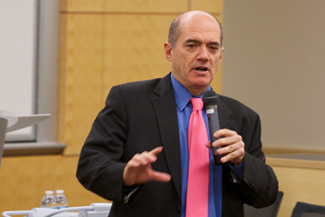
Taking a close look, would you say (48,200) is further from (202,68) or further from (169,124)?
(202,68)

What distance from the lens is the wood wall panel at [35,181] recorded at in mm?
4660

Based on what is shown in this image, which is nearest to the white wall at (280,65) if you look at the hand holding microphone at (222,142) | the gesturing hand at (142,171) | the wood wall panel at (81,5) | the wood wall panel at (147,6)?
the wood wall panel at (147,6)

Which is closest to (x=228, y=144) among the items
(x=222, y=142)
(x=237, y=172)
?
(x=222, y=142)

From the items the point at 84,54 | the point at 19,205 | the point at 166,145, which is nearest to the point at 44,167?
the point at 19,205

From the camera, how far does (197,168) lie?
5.80ft

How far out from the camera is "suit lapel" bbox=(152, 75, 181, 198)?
175 centimetres

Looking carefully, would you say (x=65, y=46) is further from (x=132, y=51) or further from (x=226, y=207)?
(x=226, y=207)

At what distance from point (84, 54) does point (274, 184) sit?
10.9ft

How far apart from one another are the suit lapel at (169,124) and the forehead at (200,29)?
0.18 metres

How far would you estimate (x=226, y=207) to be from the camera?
Result: 1786 millimetres

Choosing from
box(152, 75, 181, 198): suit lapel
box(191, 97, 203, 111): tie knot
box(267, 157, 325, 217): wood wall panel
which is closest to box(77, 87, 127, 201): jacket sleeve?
box(152, 75, 181, 198): suit lapel

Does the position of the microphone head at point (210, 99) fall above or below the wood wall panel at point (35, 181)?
above

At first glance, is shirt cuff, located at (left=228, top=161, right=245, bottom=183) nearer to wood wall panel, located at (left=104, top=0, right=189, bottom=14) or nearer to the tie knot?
the tie knot

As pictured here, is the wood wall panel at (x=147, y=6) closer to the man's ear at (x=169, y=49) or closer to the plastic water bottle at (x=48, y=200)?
the plastic water bottle at (x=48, y=200)
